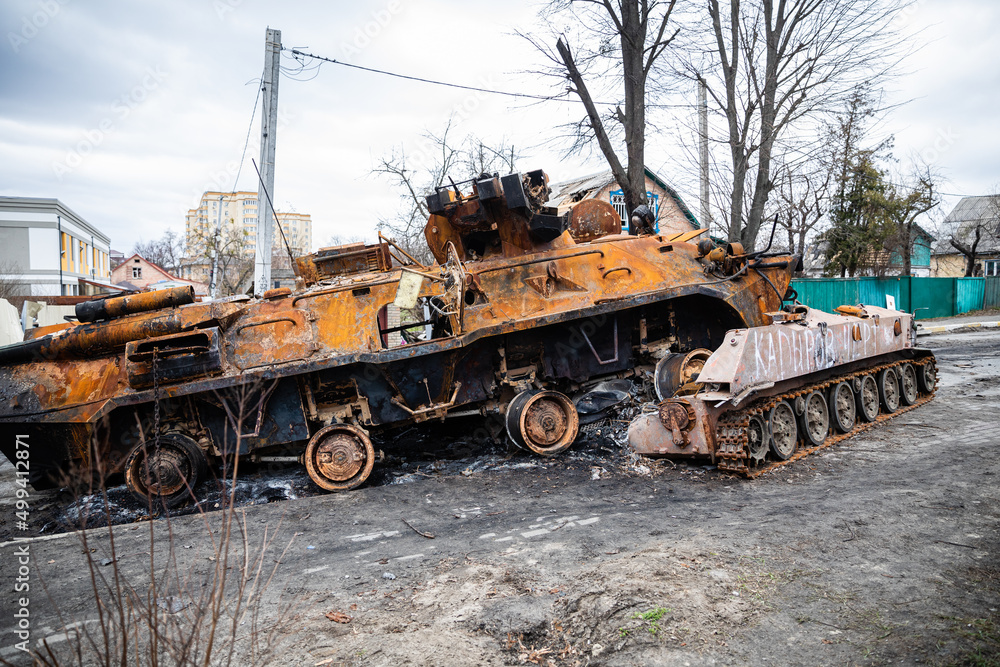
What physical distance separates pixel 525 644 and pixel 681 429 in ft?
12.7

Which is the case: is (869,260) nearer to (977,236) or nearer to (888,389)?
(977,236)

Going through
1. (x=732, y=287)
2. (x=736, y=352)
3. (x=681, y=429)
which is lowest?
(x=681, y=429)

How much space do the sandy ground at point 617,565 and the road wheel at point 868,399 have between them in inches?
52.4

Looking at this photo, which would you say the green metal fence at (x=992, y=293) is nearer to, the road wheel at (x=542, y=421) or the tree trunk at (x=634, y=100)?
the tree trunk at (x=634, y=100)

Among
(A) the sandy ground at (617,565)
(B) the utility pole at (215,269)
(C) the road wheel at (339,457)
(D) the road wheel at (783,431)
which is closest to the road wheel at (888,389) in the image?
(A) the sandy ground at (617,565)

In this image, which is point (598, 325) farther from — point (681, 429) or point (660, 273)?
point (681, 429)

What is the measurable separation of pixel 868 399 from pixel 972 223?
1567 inches

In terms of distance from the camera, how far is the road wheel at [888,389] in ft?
31.5

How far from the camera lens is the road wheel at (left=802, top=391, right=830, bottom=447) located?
26.0 ft

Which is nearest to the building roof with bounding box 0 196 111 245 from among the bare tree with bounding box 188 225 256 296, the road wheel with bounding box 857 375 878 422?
the bare tree with bounding box 188 225 256 296

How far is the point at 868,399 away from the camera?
9.35m

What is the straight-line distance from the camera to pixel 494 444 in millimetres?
8898

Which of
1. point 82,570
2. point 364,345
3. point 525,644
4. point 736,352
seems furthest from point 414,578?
point 736,352

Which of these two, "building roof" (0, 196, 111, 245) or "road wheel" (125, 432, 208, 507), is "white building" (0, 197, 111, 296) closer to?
"building roof" (0, 196, 111, 245)
